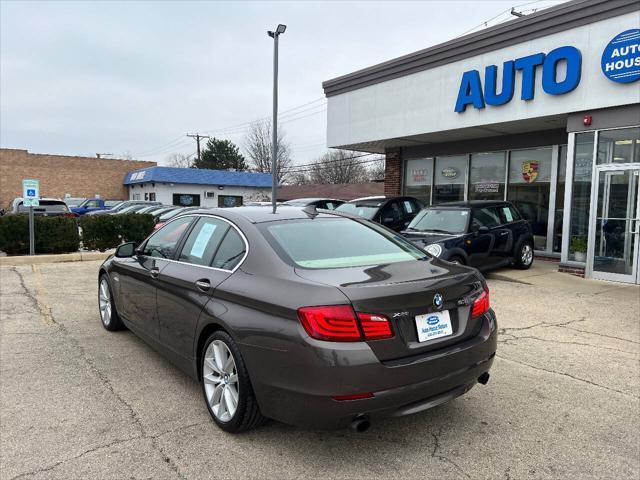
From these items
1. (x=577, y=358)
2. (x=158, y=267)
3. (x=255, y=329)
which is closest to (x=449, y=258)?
(x=577, y=358)

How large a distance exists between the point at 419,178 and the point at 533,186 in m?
3.75

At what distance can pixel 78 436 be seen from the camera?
10.5ft

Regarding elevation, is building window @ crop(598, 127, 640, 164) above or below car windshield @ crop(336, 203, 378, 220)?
above

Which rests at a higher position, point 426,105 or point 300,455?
point 426,105

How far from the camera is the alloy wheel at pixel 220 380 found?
3.13 m

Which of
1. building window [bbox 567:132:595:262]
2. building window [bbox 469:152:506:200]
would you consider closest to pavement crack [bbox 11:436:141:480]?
building window [bbox 567:132:595:262]

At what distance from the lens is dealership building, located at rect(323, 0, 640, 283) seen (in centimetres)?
908

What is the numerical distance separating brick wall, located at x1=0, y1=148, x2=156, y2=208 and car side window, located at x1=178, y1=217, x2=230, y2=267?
135 ft

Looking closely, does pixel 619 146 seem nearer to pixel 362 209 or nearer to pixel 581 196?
pixel 581 196

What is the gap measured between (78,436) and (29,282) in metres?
6.81

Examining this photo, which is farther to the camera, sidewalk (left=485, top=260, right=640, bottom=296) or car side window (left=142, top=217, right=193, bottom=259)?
sidewalk (left=485, top=260, right=640, bottom=296)

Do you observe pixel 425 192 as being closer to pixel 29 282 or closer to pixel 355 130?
pixel 355 130

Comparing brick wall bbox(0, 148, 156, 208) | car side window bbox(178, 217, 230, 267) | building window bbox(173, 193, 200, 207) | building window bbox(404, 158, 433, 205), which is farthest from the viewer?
brick wall bbox(0, 148, 156, 208)

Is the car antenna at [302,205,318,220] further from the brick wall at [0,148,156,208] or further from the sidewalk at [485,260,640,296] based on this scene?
the brick wall at [0,148,156,208]
